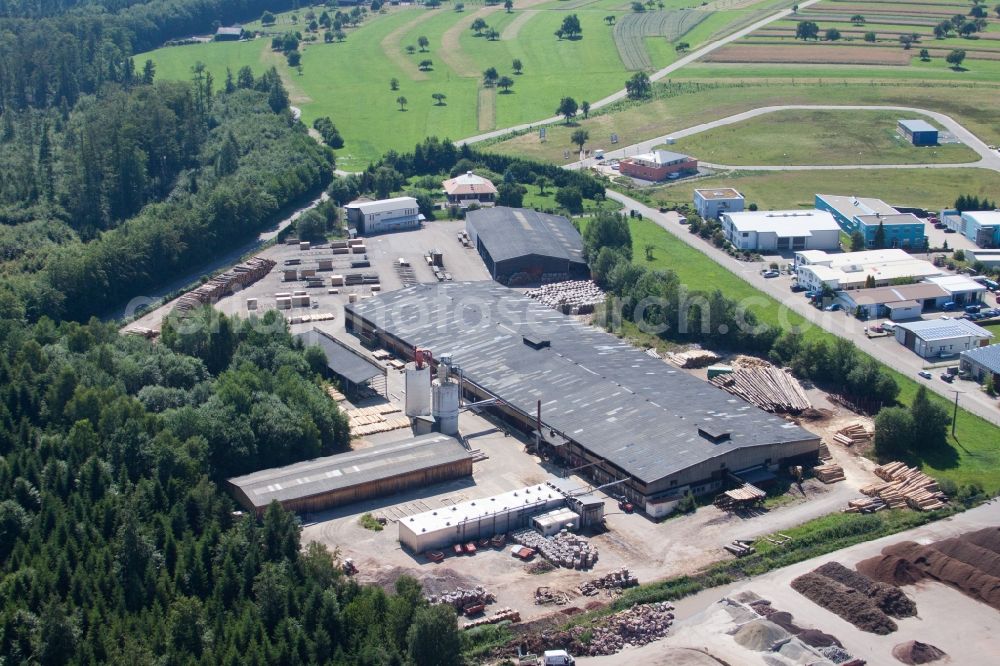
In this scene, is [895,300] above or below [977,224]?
below

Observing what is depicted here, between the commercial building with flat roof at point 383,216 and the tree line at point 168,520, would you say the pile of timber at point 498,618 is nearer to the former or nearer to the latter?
the tree line at point 168,520

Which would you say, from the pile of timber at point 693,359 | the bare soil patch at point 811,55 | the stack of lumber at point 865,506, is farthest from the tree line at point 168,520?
the bare soil patch at point 811,55

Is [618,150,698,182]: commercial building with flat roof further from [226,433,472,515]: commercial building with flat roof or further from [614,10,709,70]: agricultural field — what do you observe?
[226,433,472,515]: commercial building with flat roof

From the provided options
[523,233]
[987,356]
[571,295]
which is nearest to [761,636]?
[987,356]

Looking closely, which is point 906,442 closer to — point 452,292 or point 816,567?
point 816,567

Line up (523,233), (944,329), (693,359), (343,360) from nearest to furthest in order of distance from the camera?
1. (343,360)
2. (693,359)
3. (944,329)
4. (523,233)

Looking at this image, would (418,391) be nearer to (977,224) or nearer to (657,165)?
(977,224)
